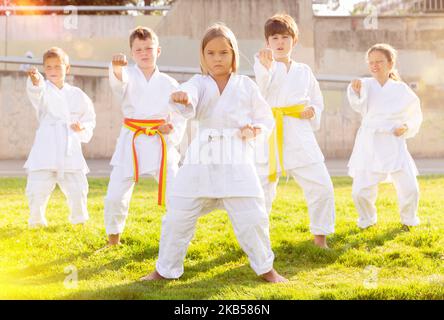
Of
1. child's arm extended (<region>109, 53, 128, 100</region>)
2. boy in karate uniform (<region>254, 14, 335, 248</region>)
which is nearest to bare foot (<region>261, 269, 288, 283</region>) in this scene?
boy in karate uniform (<region>254, 14, 335, 248</region>)

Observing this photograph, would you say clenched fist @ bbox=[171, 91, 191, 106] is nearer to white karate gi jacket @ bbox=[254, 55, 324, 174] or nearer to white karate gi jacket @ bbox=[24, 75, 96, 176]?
white karate gi jacket @ bbox=[254, 55, 324, 174]

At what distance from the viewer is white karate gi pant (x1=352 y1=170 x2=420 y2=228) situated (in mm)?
6586

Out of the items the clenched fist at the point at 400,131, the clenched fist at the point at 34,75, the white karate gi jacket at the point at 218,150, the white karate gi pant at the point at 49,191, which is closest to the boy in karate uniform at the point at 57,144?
the white karate gi pant at the point at 49,191

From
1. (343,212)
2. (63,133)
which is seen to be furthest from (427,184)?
(63,133)

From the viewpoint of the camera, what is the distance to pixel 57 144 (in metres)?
6.91

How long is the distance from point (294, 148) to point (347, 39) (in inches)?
459

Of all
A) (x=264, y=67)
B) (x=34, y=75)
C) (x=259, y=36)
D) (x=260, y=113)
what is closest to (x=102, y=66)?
(x=259, y=36)

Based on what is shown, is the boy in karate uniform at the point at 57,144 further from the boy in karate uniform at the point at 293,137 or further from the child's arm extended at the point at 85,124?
the boy in karate uniform at the point at 293,137

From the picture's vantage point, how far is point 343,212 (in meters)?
7.78

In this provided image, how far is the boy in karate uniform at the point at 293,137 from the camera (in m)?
5.85

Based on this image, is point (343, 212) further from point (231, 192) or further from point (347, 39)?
point (347, 39)

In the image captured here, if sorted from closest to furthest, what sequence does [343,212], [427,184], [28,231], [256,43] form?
[28,231] → [343,212] → [427,184] → [256,43]

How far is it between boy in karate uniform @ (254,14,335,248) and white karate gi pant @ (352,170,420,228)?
0.82 metres

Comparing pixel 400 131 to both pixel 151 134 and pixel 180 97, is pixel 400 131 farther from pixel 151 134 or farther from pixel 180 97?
pixel 180 97
